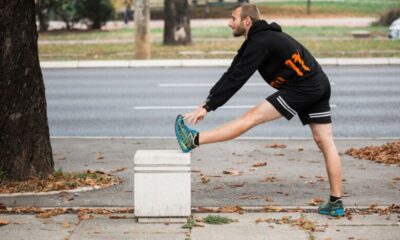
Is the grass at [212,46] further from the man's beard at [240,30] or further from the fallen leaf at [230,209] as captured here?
the man's beard at [240,30]

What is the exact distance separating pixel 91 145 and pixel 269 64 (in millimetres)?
5001

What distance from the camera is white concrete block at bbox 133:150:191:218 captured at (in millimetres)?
7270

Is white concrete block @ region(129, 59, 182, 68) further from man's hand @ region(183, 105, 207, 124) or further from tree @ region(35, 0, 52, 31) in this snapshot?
man's hand @ region(183, 105, 207, 124)

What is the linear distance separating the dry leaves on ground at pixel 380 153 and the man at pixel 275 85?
307cm

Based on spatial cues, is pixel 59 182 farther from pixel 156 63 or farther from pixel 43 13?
pixel 43 13

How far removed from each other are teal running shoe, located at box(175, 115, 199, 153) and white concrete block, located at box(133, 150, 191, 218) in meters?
0.06

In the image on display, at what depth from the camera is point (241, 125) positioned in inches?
293

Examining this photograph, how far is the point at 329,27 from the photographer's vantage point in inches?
1519

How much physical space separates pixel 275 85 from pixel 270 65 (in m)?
→ 0.23

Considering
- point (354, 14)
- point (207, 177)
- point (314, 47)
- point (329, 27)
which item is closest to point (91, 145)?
point (207, 177)

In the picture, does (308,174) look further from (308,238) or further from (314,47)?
(314,47)

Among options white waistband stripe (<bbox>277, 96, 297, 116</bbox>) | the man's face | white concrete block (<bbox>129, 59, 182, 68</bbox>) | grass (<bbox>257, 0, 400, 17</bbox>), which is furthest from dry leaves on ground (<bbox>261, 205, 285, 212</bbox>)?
grass (<bbox>257, 0, 400, 17</bbox>)

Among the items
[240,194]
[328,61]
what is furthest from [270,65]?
[328,61]

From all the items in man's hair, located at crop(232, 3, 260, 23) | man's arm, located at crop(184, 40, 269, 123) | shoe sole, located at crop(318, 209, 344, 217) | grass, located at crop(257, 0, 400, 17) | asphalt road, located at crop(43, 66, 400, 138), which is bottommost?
grass, located at crop(257, 0, 400, 17)
